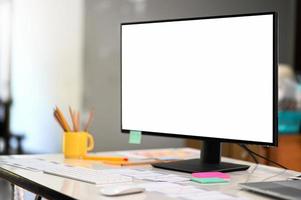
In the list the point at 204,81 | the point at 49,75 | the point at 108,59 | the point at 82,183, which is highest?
the point at 108,59

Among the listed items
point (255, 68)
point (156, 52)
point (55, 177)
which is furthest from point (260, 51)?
point (55, 177)

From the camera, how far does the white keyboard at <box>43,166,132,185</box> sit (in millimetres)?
1257

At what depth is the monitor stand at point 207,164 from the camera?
1.50 meters

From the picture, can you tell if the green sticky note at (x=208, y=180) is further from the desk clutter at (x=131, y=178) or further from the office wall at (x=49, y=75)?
the office wall at (x=49, y=75)

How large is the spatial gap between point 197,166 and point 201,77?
257mm

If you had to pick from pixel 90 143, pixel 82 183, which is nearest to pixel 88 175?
pixel 82 183

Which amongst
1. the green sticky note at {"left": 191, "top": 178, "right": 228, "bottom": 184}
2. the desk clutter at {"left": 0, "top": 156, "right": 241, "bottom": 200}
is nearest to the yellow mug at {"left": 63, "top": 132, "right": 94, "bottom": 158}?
the desk clutter at {"left": 0, "top": 156, "right": 241, "bottom": 200}

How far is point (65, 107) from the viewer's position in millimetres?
3375

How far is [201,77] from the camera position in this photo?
1.49 metres

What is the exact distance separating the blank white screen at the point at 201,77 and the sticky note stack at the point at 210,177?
111 millimetres

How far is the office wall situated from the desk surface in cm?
179

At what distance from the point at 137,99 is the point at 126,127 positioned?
10cm

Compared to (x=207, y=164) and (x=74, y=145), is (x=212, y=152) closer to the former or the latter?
(x=207, y=164)

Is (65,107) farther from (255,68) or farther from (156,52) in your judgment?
(255,68)
